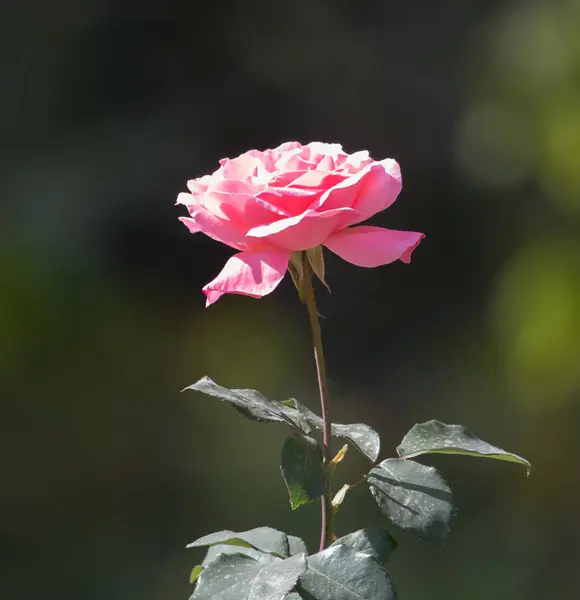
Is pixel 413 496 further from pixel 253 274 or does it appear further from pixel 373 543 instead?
pixel 253 274

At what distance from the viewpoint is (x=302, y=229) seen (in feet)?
1.35

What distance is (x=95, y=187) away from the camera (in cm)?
198

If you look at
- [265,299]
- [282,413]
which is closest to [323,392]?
[282,413]

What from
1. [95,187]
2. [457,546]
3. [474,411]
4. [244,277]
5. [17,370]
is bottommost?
[457,546]

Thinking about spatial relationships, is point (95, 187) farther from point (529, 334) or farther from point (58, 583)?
point (529, 334)

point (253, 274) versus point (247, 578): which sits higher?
point (253, 274)

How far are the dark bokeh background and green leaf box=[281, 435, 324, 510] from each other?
1.16 metres

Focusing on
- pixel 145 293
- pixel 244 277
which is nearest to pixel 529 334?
pixel 145 293

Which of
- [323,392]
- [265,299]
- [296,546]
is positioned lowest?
[265,299]

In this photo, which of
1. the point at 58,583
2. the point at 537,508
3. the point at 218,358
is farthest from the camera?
the point at 218,358

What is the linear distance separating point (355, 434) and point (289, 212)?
14 centimetres

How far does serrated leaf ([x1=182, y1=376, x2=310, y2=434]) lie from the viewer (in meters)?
0.42

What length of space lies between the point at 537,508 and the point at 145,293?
987 mm

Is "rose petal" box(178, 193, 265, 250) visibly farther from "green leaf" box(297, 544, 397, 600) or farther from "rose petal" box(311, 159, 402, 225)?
"green leaf" box(297, 544, 397, 600)
